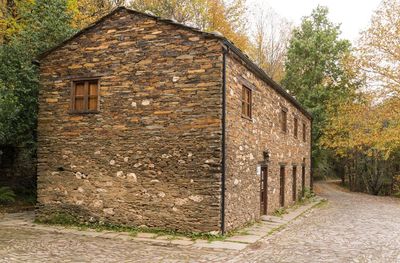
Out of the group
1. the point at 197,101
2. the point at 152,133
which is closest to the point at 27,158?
the point at 152,133

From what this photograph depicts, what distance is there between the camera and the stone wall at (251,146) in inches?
420

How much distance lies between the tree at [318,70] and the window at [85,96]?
18.3 metres

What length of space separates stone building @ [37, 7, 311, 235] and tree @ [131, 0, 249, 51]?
12857 millimetres

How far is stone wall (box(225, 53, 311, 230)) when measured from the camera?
10.7 m

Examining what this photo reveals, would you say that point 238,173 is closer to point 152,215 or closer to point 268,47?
point 152,215

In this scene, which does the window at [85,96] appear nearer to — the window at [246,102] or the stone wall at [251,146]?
the stone wall at [251,146]

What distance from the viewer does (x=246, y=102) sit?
12.2 metres

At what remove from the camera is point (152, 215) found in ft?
34.8

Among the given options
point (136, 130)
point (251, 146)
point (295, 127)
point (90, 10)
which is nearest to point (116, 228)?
point (136, 130)

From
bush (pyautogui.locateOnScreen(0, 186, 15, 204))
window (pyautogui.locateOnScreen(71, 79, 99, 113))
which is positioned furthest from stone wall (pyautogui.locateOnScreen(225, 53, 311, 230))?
bush (pyautogui.locateOnScreen(0, 186, 15, 204))

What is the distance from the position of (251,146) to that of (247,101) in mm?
1383

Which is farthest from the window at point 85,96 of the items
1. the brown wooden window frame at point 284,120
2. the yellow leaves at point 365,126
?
the yellow leaves at point 365,126

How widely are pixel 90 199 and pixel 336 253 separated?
21.8 ft

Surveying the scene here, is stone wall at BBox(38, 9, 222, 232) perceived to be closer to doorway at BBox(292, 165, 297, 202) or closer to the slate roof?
the slate roof
